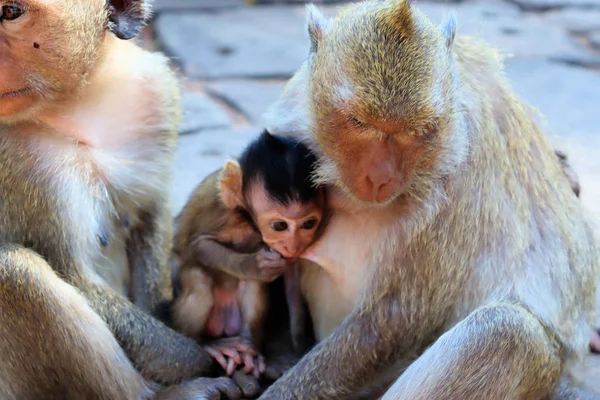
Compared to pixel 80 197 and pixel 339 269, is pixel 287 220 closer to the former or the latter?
pixel 339 269

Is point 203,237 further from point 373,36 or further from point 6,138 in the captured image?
point 373,36

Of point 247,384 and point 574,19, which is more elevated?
point 247,384

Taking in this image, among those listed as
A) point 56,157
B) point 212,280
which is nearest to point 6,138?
point 56,157

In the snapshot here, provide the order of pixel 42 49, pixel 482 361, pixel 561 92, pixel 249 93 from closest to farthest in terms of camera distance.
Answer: pixel 482 361 < pixel 42 49 < pixel 249 93 < pixel 561 92

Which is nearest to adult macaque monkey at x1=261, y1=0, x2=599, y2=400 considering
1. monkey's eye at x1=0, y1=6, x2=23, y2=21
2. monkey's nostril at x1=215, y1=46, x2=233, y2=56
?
monkey's eye at x1=0, y1=6, x2=23, y2=21

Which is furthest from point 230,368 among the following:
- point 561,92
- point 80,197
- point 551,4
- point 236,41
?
point 551,4

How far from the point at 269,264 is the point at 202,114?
11.2 ft

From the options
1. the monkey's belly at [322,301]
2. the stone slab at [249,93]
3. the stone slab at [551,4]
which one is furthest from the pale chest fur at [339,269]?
the stone slab at [551,4]

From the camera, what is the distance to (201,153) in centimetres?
647

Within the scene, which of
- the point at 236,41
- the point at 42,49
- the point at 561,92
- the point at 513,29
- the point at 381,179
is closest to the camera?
the point at 381,179

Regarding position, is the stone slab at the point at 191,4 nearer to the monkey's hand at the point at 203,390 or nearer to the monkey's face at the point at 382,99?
the monkey's hand at the point at 203,390

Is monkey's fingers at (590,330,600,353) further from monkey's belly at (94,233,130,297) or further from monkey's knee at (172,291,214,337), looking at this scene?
monkey's belly at (94,233,130,297)

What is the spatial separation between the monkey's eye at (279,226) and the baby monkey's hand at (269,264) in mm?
115

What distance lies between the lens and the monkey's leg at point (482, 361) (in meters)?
3.47
